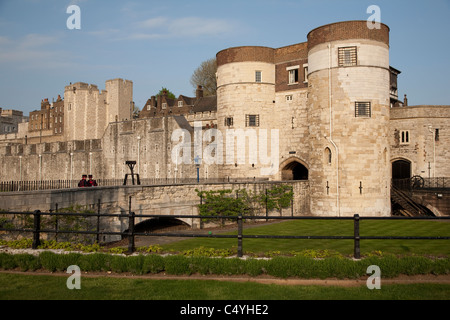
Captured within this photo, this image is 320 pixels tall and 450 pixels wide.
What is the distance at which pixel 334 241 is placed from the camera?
15688 mm

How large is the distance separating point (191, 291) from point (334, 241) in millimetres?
10050

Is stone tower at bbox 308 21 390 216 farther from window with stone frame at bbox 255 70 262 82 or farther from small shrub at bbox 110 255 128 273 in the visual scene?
small shrub at bbox 110 255 128 273

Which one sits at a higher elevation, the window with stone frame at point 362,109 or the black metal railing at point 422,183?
the window with stone frame at point 362,109

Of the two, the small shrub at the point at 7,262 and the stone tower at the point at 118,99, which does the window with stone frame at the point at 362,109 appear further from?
the stone tower at the point at 118,99

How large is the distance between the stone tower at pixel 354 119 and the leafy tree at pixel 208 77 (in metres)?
43.6

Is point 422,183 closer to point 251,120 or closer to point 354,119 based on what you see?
point 354,119

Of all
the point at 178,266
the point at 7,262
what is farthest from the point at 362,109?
the point at 7,262

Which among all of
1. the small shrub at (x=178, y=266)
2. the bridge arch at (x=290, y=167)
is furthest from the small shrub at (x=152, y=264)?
the bridge arch at (x=290, y=167)

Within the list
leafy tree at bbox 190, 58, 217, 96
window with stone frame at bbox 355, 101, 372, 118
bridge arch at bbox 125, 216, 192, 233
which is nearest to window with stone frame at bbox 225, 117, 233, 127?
window with stone frame at bbox 355, 101, 372, 118

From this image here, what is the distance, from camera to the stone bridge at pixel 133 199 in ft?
46.5

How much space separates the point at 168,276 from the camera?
795 centimetres

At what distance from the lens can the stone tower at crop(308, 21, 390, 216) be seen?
26000mm

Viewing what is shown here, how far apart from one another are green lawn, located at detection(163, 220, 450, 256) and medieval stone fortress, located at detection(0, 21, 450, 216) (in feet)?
16.3
